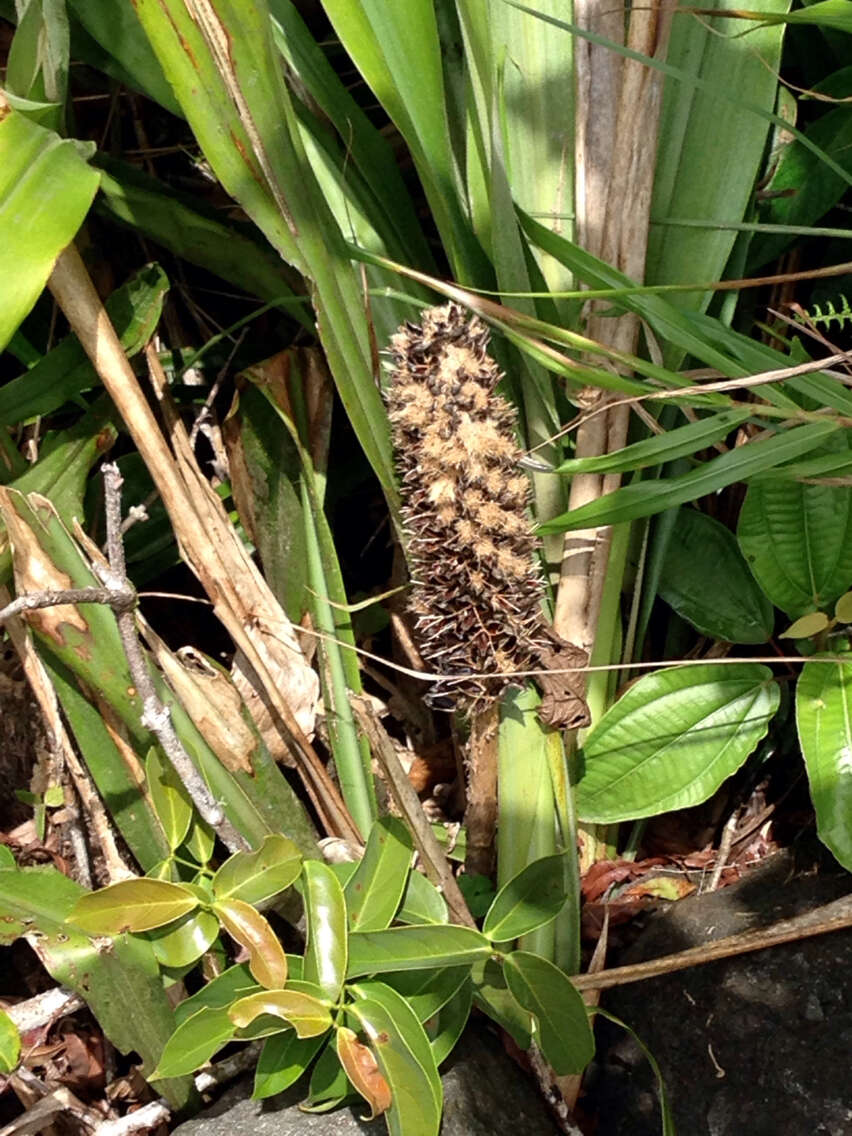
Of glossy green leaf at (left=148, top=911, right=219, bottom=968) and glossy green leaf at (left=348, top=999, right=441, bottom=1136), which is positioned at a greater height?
glossy green leaf at (left=148, top=911, right=219, bottom=968)

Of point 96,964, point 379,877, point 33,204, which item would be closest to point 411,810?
point 379,877

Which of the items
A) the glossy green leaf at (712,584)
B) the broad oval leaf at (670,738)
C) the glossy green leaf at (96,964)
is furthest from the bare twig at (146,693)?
the glossy green leaf at (712,584)

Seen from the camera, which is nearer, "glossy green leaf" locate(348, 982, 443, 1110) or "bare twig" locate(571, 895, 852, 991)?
"glossy green leaf" locate(348, 982, 443, 1110)

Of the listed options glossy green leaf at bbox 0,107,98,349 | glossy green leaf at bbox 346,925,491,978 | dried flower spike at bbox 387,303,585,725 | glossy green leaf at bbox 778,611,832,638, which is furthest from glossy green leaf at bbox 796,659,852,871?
glossy green leaf at bbox 0,107,98,349

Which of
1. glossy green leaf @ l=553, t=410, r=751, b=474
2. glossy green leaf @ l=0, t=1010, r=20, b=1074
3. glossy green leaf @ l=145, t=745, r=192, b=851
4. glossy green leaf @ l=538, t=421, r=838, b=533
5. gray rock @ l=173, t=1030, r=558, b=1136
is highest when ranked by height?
glossy green leaf @ l=553, t=410, r=751, b=474

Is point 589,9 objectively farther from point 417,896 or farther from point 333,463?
point 417,896

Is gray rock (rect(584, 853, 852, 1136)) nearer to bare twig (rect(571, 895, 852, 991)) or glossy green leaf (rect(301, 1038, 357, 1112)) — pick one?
bare twig (rect(571, 895, 852, 991))

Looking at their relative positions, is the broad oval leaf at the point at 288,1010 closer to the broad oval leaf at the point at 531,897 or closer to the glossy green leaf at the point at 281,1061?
the glossy green leaf at the point at 281,1061
